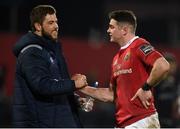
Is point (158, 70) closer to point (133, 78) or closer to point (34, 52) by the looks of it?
point (133, 78)

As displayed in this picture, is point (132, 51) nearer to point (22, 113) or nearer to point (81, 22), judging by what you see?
point (22, 113)

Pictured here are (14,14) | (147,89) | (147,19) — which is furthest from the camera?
(147,19)

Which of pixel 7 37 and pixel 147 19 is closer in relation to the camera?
pixel 7 37

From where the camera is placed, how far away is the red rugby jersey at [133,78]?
245 inches

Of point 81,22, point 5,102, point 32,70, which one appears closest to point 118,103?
point 32,70

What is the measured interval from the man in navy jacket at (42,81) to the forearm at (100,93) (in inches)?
17.9

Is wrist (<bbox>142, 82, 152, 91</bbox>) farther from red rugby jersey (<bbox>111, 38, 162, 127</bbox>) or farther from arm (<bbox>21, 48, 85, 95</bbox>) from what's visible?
arm (<bbox>21, 48, 85, 95</bbox>)

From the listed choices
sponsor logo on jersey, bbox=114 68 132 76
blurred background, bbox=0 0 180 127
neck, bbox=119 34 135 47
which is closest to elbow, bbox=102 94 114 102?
sponsor logo on jersey, bbox=114 68 132 76

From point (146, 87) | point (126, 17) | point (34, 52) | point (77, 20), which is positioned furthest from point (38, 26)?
point (77, 20)

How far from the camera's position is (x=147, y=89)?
6.09 metres

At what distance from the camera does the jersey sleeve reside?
6.11 m

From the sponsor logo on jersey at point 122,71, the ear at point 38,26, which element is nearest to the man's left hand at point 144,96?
the sponsor logo on jersey at point 122,71

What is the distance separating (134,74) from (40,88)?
84 centimetres

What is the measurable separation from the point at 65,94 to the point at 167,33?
1691 cm
